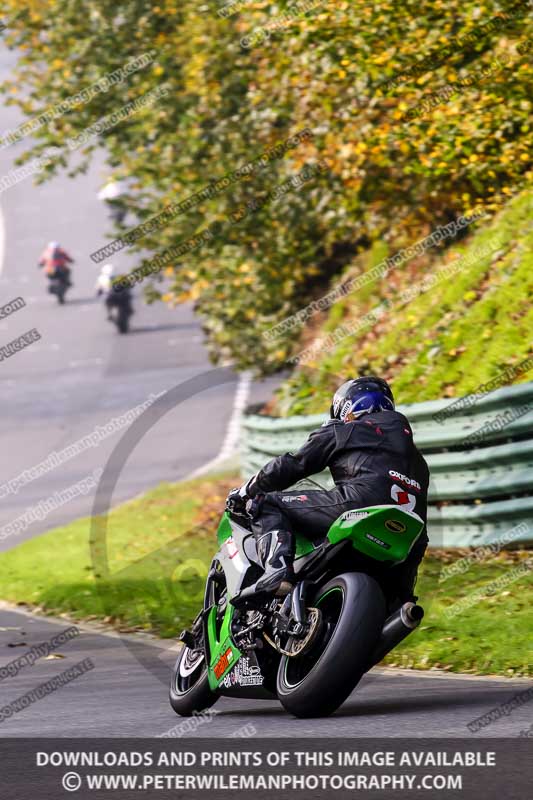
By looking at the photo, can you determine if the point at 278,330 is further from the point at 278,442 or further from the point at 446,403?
the point at 446,403

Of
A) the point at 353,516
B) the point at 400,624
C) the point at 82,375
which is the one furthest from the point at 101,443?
the point at 400,624

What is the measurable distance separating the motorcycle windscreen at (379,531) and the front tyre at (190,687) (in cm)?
120

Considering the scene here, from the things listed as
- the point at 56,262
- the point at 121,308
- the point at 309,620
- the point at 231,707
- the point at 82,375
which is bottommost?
the point at 56,262

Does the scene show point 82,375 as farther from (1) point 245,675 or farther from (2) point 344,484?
(2) point 344,484

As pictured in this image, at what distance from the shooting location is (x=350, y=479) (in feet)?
23.0

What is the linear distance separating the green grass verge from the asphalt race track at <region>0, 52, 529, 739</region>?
0.41m

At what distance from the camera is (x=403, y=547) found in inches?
266

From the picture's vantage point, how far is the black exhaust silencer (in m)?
6.52

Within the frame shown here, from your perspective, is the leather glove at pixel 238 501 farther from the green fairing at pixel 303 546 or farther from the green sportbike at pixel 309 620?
the green fairing at pixel 303 546

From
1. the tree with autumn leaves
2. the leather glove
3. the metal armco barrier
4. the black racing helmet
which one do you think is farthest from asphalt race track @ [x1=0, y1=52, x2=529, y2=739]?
the metal armco barrier

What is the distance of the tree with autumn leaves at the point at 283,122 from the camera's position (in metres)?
14.4

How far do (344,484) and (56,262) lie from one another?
98.4 feet

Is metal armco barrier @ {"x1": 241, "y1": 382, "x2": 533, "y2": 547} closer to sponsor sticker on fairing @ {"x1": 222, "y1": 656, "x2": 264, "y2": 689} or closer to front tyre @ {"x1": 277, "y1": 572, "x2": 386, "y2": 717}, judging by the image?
sponsor sticker on fairing @ {"x1": 222, "y1": 656, "x2": 264, "y2": 689}
